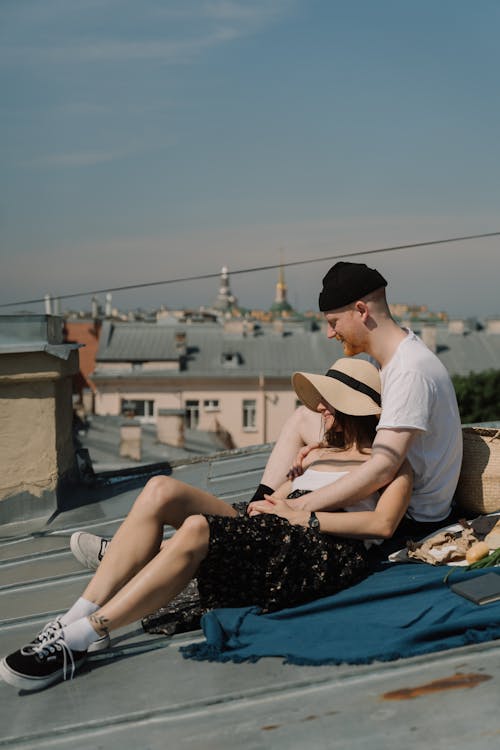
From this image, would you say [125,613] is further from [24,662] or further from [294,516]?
[294,516]

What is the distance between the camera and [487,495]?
12.4 ft

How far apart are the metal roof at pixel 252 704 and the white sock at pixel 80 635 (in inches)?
3.3

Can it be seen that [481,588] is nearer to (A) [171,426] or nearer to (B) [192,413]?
(A) [171,426]

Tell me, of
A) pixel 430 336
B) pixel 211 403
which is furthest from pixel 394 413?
pixel 430 336

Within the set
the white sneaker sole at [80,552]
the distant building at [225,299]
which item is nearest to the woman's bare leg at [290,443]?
the white sneaker sole at [80,552]

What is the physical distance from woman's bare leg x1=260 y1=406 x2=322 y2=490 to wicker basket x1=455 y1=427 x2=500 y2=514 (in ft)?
2.04

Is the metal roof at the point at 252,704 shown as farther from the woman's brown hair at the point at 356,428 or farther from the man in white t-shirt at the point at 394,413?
the woman's brown hair at the point at 356,428

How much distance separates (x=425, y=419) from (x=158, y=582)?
1.09 meters

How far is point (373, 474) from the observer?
3303 mm

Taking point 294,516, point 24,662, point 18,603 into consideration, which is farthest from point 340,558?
point 18,603

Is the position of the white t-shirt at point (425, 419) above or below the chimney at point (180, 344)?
above

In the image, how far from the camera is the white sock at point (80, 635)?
2.90 metres

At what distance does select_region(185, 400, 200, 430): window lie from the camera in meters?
41.8

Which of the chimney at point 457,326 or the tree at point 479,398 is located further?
the chimney at point 457,326
